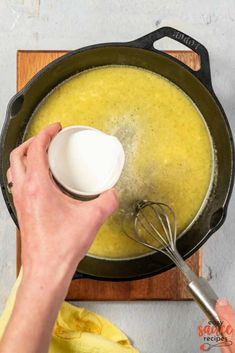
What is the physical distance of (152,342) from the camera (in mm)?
873

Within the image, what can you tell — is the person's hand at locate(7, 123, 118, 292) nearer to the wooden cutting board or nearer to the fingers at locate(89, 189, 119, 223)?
the fingers at locate(89, 189, 119, 223)

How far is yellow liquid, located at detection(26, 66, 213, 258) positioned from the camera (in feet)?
2.58

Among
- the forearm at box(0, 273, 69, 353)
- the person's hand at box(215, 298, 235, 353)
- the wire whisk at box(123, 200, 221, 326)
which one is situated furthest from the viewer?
the wire whisk at box(123, 200, 221, 326)

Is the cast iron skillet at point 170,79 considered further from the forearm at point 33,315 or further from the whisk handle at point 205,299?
the forearm at point 33,315

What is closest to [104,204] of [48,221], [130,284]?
[48,221]

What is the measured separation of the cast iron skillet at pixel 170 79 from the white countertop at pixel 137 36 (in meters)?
0.10

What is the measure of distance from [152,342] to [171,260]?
0.20m

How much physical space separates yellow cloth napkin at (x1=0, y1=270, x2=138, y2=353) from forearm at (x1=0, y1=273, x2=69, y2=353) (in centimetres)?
24

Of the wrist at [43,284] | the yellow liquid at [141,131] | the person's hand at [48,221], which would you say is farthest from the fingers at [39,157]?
the yellow liquid at [141,131]

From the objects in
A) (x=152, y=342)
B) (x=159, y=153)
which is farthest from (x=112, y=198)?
(x=152, y=342)

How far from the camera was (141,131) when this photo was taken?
2.60 ft

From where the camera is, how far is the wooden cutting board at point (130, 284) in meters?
0.82

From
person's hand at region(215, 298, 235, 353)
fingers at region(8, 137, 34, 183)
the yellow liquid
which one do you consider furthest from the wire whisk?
fingers at region(8, 137, 34, 183)

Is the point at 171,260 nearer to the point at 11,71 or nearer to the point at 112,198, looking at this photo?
the point at 112,198
